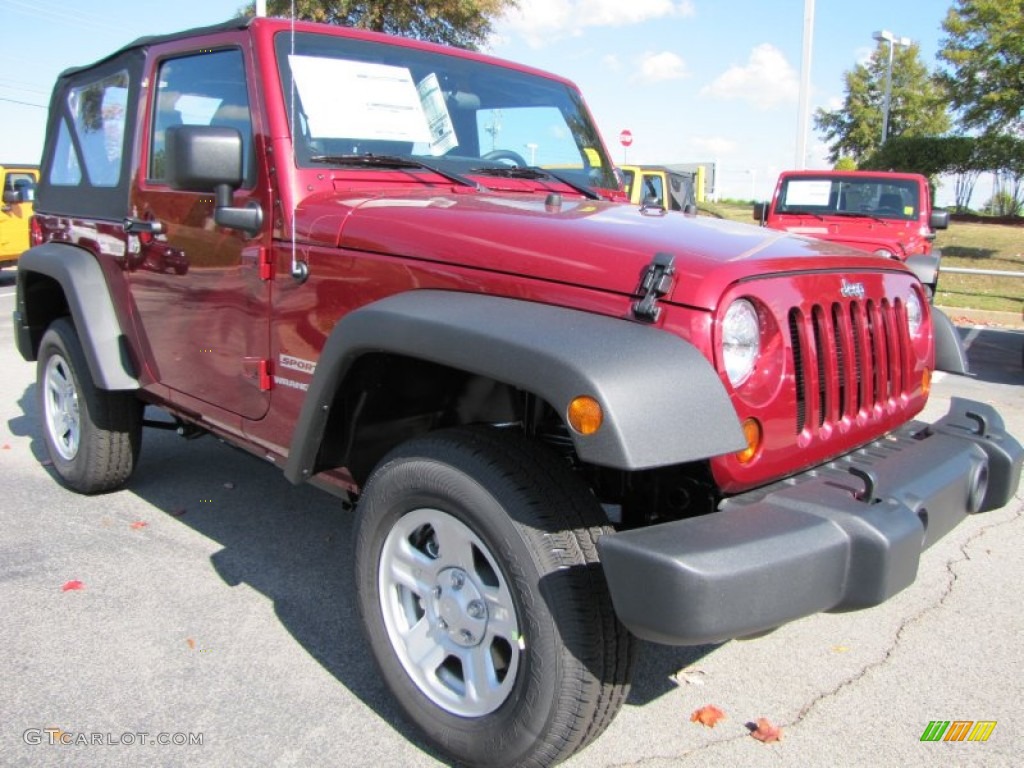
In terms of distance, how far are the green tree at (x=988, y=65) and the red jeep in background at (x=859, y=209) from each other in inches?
326

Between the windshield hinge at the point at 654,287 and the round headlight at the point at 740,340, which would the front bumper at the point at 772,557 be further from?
the windshield hinge at the point at 654,287

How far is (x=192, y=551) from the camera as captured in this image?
3.75 metres

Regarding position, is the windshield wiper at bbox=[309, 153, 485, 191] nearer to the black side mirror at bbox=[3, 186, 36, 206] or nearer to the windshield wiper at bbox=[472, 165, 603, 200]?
the windshield wiper at bbox=[472, 165, 603, 200]

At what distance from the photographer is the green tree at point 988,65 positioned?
1628cm

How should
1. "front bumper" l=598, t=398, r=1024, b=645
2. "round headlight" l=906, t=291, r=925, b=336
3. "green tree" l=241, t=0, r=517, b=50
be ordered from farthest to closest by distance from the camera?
"green tree" l=241, t=0, r=517, b=50 → "round headlight" l=906, t=291, r=925, b=336 → "front bumper" l=598, t=398, r=1024, b=645

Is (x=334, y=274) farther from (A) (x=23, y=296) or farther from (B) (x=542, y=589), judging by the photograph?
(A) (x=23, y=296)

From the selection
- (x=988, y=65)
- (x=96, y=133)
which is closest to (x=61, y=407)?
(x=96, y=133)

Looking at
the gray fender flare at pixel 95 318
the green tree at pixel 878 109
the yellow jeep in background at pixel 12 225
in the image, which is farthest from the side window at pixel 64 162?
the green tree at pixel 878 109

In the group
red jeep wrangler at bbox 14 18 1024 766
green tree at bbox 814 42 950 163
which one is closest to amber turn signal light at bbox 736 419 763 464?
red jeep wrangler at bbox 14 18 1024 766

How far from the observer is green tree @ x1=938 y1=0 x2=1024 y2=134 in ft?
53.4

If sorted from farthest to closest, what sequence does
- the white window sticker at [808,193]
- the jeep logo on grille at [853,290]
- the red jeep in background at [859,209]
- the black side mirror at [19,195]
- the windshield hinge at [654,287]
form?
the white window sticker at [808,193]
the red jeep in background at [859,209]
the black side mirror at [19,195]
the jeep logo on grille at [853,290]
the windshield hinge at [654,287]

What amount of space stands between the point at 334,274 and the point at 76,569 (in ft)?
6.22

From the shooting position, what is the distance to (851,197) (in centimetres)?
1034

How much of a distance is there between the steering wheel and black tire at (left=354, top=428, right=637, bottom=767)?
1.50 m
